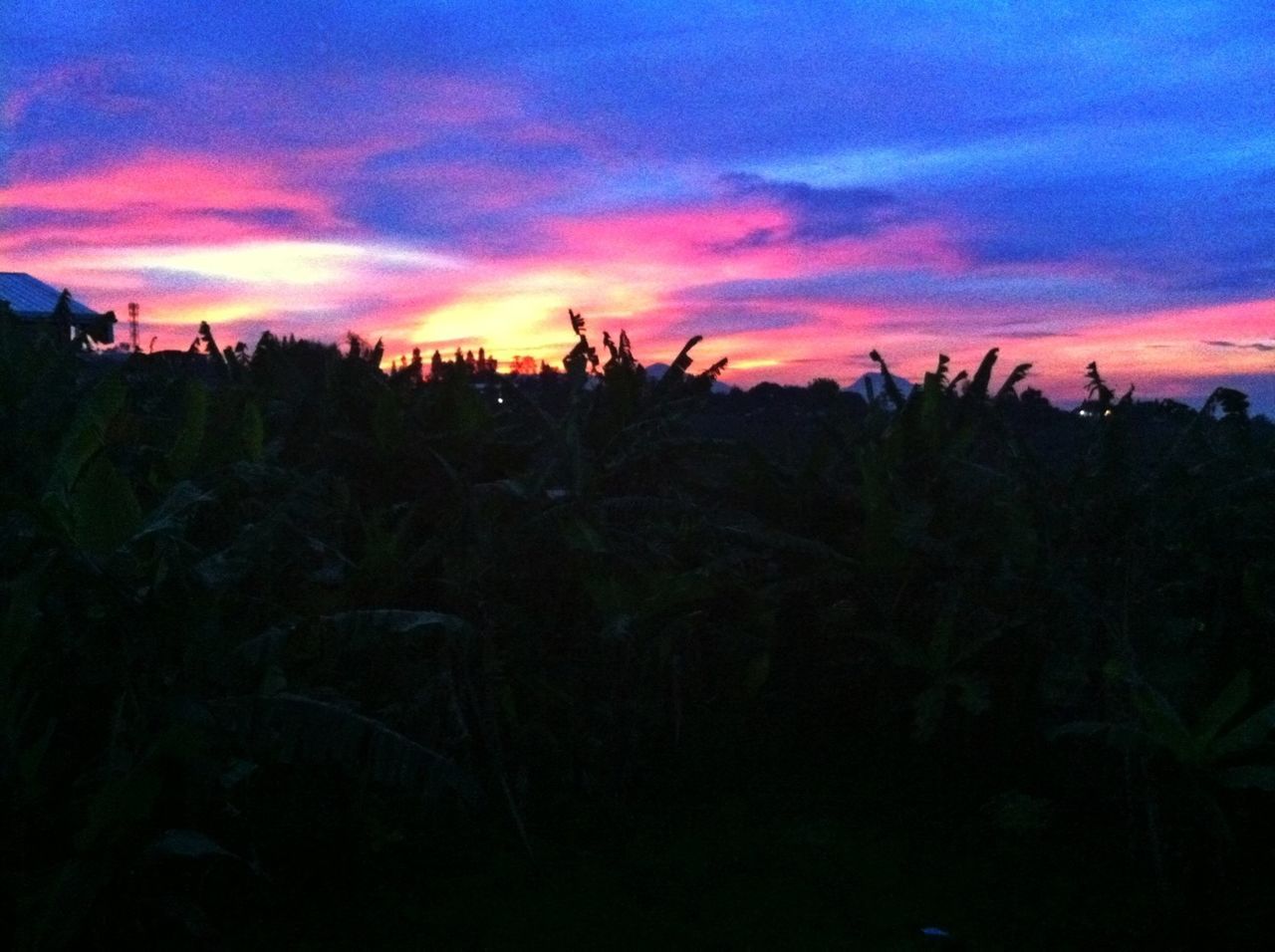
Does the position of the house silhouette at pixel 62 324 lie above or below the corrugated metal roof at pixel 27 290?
below

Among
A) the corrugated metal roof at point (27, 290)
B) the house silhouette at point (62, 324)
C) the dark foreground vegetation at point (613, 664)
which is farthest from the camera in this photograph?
the corrugated metal roof at point (27, 290)

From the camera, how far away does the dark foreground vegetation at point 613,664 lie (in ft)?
13.1

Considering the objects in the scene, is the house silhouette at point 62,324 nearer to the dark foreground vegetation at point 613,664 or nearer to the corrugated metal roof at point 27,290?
the dark foreground vegetation at point 613,664

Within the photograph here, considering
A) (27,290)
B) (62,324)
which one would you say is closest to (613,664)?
(62,324)

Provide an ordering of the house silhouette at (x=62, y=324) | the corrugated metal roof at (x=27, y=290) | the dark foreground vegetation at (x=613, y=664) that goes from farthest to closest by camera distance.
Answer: the corrugated metal roof at (x=27, y=290)
the house silhouette at (x=62, y=324)
the dark foreground vegetation at (x=613, y=664)

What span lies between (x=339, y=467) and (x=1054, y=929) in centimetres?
430

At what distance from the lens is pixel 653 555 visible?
20.7 ft

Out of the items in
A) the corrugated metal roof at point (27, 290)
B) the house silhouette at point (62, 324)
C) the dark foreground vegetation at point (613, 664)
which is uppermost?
the corrugated metal roof at point (27, 290)

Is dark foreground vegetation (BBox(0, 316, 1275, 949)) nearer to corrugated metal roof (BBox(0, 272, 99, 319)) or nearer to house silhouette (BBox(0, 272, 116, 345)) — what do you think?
house silhouette (BBox(0, 272, 116, 345))

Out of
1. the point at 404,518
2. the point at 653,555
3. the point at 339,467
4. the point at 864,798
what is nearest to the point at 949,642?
the point at 864,798

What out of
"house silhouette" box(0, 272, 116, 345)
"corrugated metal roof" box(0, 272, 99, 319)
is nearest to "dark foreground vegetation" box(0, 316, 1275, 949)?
"house silhouette" box(0, 272, 116, 345)

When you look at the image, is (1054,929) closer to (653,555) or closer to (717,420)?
(653,555)

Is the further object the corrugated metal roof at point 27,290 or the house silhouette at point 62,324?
the corrugated metal roof at point 27,290

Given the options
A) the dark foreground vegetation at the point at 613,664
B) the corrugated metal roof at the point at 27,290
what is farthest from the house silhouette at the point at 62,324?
the corrugated metal roof at the point at 27,290
